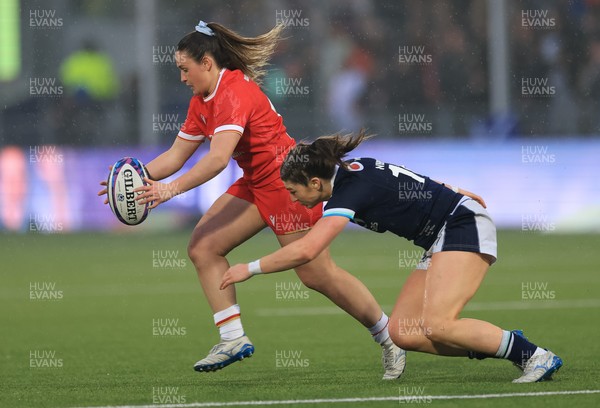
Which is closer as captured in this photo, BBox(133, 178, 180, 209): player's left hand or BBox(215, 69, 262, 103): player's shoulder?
BBox(133, 178, 180, 209): player's left hand

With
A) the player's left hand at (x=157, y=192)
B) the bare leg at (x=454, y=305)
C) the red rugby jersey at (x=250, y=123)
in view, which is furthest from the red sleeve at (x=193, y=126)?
the bare leg at (x=454, y=305)

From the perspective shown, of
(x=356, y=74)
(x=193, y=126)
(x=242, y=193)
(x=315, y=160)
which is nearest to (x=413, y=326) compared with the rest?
(x=315, y=160)

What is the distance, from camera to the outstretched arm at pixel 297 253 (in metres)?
6.53

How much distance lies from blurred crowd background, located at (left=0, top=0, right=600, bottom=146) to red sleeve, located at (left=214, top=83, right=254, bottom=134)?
13.4 meters

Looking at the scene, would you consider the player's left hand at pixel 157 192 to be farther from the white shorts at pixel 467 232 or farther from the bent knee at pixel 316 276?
the white shorts at pixel 467 232

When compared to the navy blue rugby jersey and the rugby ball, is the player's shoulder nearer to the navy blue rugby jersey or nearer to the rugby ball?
the rugby ball

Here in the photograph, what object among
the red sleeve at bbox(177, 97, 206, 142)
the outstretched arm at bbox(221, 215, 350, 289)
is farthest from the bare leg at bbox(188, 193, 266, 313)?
the outstretched arm at bbox(221, 215, 350, 289)

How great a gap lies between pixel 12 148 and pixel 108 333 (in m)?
11.0

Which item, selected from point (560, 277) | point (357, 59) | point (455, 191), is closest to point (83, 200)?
point (357, 59)

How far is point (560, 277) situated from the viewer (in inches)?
555

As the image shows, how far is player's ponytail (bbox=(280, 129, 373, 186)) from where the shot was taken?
690 centimetres

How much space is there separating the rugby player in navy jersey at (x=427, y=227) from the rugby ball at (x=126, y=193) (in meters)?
1.32

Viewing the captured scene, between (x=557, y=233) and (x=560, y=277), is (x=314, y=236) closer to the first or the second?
(x=560, y=277)

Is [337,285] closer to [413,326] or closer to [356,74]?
[413,326]
